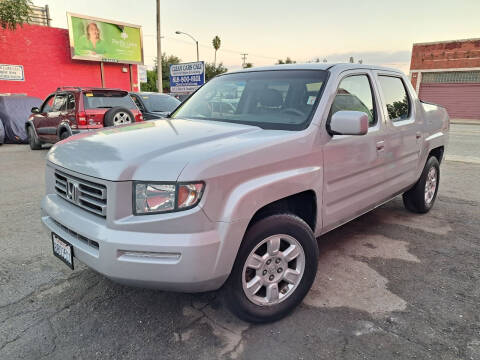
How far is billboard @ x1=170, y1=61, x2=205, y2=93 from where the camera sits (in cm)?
1448

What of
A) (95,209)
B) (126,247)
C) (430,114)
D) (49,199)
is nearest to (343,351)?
(126,247)

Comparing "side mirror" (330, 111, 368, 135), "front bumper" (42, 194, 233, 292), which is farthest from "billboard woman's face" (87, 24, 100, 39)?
"front bumper" (42, 194, 233, 292)

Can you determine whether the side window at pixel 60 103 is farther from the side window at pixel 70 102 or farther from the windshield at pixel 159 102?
the windshield at pixel 159 102

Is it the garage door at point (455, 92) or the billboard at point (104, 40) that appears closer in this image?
the billboard at point (104, 40)

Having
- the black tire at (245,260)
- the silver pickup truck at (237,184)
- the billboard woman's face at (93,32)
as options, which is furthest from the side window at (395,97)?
the billboard woman's face at (93,32)

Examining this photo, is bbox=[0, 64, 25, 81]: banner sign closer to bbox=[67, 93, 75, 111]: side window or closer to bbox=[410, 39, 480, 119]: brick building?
bbox=[67, 93, 75, 111]: side window

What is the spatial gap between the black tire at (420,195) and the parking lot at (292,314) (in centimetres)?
68

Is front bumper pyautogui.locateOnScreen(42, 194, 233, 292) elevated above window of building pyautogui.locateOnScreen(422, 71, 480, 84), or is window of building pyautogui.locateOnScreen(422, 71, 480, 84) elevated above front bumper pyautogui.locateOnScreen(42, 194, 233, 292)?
window of building pyautogui.locateOnScreen(422, 71, 480, 84)

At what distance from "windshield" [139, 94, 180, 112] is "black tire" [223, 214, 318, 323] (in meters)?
8.05

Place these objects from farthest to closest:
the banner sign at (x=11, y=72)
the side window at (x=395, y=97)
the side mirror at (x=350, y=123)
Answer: the banner sign at (x=11, y=72) < the side window at (x=395, y=97) < the side mirror at (x=350, y=123)

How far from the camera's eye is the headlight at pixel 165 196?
194cm

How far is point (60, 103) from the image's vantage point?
8734 mm

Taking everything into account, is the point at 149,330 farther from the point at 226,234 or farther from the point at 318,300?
the point at 318,300

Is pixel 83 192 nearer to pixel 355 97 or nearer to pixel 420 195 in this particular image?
pixel 355 97
